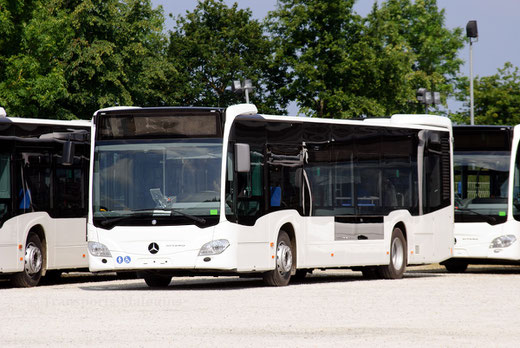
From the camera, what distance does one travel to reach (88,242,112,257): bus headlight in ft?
61.8

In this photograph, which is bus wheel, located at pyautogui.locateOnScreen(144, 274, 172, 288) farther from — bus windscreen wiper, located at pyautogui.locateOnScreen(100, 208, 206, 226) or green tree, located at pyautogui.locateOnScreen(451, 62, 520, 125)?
green tree, located at pyautogui.locateOnScreen(451, 62, 520, 125)

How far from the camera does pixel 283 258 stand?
65.2 ft

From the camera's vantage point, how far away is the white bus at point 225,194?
18594 millimetres

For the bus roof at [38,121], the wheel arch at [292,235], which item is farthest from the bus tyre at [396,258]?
the bus roof at [38,121]

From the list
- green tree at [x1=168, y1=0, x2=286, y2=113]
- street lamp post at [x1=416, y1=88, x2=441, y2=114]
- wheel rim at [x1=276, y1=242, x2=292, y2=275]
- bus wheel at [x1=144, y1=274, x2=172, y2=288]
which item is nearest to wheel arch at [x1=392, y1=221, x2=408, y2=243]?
wheel rim at [x1=276, y1=242, x2=292, y2=275]

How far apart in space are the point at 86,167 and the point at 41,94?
1809 cm

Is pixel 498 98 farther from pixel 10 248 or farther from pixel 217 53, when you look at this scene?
pixel 10 248

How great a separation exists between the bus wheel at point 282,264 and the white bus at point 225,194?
0.02 meters

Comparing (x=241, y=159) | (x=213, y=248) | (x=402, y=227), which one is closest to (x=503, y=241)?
(x=402, y=227)

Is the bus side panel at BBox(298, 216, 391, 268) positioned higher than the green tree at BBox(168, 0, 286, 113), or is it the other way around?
the green tree at BBox(168, 0, 286, 113)

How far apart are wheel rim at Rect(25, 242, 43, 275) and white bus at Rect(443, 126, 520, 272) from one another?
8591 millimetres

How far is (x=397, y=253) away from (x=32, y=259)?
22.2ft

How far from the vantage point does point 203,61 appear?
6725 centimetres

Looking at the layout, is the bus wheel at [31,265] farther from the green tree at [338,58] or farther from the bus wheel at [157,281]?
the green tree at [338,58]
